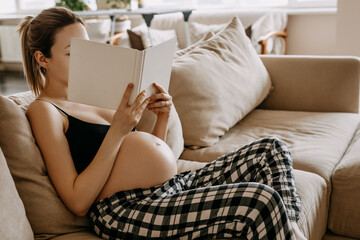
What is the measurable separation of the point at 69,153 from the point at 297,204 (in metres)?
0.64

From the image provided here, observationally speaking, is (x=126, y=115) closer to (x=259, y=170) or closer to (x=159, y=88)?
(x=159, y=88)

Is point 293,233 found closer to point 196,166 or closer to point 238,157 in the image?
point 238,157

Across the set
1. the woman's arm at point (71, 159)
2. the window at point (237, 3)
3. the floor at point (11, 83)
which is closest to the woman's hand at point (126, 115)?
the woman's arm at point (71, 159)

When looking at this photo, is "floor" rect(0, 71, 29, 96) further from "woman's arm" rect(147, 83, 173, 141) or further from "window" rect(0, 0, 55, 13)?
"woman's arm" rect(147, 83, 173, 141)

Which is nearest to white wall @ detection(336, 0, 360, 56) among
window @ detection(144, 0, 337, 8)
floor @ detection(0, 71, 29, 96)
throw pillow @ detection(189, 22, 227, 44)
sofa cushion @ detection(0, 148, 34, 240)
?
throw pillow @ detection(189, 22, 227, 44)

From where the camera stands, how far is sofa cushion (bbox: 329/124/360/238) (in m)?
1.55

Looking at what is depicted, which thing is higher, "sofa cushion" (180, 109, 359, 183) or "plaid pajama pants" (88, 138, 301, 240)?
"plaid pajama pants" (88, 138, 301, 240)

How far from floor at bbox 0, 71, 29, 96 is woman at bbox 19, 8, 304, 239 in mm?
4082

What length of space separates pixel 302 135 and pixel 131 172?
101 cm

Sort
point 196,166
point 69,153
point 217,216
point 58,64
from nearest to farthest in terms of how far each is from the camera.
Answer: point 217,216
point 69,153
point 58,64
point 196,166

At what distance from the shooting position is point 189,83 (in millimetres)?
1908

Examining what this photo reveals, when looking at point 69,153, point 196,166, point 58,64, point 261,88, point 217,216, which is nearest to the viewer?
point 217,216

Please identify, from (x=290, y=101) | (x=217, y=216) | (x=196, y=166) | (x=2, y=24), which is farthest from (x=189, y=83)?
(x=2, y=24)

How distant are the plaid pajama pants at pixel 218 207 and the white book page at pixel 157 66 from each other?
290mm
